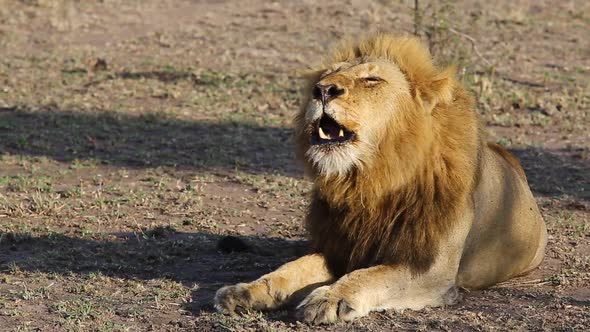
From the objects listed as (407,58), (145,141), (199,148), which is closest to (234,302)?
(407,58)

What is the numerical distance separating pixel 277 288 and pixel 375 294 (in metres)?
0.47

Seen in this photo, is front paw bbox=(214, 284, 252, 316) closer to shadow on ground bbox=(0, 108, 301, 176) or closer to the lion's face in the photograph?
the lion's face

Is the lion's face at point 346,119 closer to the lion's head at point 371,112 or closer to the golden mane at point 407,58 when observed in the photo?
the lion's head at point 371,112

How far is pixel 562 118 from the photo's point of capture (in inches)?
412

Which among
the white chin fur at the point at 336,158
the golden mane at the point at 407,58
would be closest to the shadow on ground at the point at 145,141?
the golden mane at the point at 407,58

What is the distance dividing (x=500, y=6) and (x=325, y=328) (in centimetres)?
1257

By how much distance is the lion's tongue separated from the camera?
5082 mm

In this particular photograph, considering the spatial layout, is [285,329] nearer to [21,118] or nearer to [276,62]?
[21,118]

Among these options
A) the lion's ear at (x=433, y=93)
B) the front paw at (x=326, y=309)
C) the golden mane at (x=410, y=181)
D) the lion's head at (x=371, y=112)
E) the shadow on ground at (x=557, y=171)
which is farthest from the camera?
the shadow on ground at (x=557, y=171)

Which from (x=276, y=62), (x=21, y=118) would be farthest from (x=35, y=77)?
(x=276, y=62)

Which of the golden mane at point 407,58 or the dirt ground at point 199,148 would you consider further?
the dirt ground at point 199,148

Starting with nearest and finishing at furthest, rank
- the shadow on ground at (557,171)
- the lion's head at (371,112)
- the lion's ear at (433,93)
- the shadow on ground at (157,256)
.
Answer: the lion's head at (371,112) → the lion's ear at (433,93) → the shadow on ground at (157,256) → the shadow on ground at (557,171)

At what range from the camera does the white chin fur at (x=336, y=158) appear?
16.6ft

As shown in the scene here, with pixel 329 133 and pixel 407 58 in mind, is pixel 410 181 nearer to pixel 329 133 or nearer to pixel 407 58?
pixel 329 133
